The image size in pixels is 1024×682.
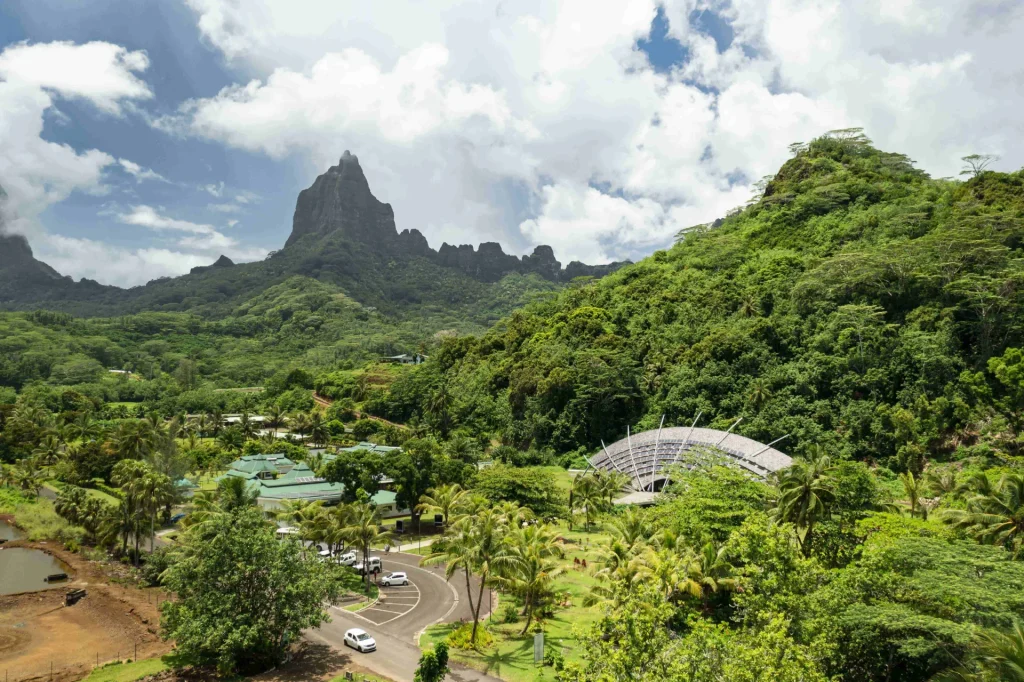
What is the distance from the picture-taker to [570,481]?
57.0 meters

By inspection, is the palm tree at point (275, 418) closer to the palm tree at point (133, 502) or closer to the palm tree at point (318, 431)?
the palm tree at point (318, 431)

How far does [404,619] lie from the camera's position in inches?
1177

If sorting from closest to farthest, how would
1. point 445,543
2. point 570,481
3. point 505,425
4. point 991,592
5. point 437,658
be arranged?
point 991,592 → point 437,658 → point 445,543 → point 570,481 → point 505,425

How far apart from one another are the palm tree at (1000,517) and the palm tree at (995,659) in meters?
9.53

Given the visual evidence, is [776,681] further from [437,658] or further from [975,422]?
[975,422]

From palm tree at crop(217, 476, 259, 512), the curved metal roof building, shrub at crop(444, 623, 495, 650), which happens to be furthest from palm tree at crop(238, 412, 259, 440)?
shrub at crop(444, 623, 495, 650)

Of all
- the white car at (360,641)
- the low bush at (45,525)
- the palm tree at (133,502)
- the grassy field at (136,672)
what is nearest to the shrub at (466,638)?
the white car at (360,641)

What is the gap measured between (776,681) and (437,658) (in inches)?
495

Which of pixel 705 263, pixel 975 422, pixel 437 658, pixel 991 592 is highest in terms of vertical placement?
pixel 705 263

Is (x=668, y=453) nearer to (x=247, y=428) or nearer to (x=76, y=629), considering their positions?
(x=76, y=629)

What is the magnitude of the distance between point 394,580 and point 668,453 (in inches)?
1034

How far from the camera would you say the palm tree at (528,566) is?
2628 centimetres

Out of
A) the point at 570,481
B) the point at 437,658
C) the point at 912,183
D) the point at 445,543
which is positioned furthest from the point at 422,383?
the point at 912,183

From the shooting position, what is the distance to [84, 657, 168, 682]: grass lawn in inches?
938
